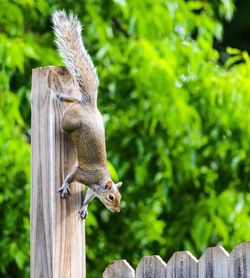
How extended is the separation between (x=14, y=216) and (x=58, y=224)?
7.82ft

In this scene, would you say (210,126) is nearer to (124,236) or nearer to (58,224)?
(124,236)

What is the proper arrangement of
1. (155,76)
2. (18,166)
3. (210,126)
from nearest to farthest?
1. (18,166)
2. (155,76)
3. (210,126)

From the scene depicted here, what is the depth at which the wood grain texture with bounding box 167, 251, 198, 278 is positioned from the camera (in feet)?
7.69

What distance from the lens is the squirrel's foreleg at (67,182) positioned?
2516mm

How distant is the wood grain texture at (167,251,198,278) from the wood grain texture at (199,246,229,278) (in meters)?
0.03

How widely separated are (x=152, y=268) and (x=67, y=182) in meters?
0.30

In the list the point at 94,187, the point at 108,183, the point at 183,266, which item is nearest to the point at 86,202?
the point at 94,187

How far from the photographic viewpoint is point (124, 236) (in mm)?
5582

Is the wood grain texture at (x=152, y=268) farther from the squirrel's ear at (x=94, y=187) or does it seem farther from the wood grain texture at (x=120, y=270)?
the squirrel's ear at (x=94, y=187)

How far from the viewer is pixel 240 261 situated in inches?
88.0

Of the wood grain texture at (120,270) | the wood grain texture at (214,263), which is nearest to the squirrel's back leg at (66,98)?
the wood grain texture at (120,270)

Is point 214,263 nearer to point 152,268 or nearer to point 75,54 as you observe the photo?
point 152,268

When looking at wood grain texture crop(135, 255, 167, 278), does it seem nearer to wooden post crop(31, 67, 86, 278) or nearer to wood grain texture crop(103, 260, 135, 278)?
wood grain texture crop(103, 260, 135, 278)

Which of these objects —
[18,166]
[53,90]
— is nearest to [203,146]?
[18,166]
